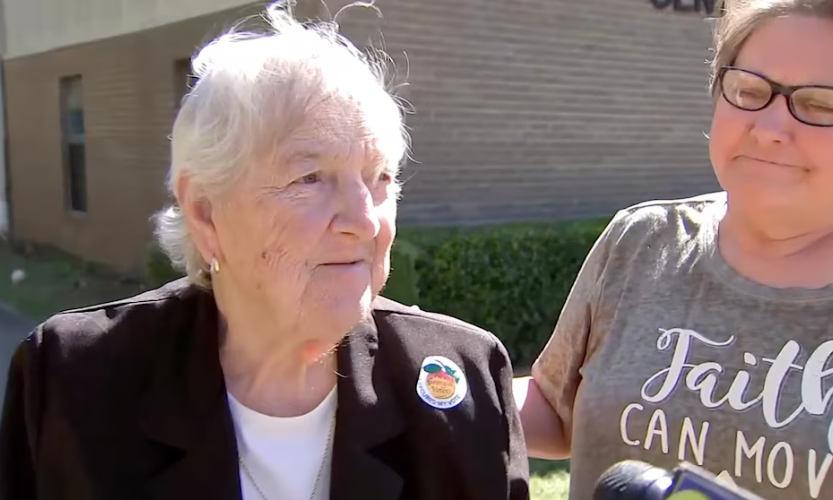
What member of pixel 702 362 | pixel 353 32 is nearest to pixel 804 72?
pixel 702 362

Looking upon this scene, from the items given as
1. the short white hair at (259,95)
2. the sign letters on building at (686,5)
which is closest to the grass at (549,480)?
the short white hair at (259,95)

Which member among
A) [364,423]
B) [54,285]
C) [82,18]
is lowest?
[54,285]

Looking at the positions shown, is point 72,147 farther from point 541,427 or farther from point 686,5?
point 541,427

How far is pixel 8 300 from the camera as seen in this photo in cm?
1016

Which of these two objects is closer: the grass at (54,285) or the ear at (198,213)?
the ear at (198,213)

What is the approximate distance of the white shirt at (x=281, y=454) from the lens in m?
1.78

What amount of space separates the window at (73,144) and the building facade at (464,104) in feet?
0.10

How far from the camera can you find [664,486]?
745mm

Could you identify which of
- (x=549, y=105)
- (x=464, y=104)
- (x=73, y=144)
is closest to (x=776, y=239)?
(x=464, y=104)

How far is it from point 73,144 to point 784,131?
12850 mm

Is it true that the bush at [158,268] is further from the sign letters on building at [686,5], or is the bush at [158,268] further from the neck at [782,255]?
the neck at [782,255]

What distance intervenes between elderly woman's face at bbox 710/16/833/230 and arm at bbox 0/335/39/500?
Answer: 4.92ft

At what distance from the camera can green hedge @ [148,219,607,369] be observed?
256 inches

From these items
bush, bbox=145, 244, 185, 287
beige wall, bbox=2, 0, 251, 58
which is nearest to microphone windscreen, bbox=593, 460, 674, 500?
bush, bbox=145, 244, 185, 287
